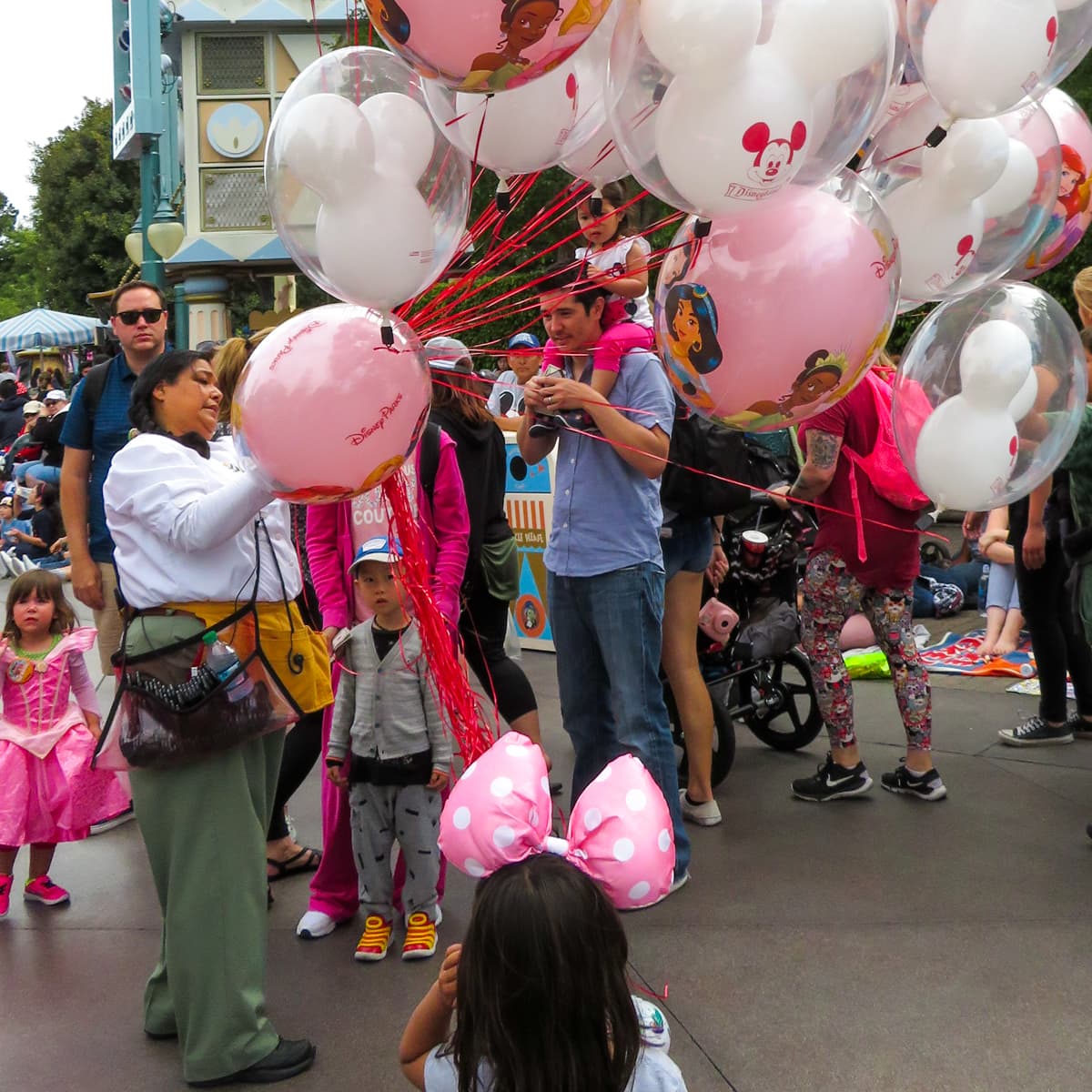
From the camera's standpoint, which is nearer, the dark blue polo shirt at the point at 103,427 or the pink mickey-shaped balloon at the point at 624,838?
the pink mickey-shaped balloon at the point at 624,838

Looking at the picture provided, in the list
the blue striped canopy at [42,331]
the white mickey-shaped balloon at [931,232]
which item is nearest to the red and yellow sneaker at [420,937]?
the white mickey-shaped balloon at [931,232]

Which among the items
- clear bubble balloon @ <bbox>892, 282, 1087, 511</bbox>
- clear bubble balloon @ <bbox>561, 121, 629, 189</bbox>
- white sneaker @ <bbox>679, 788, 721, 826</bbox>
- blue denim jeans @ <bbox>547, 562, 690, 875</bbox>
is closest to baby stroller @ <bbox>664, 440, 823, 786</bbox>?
white sneaker @ <bbox>679, 788, 721, 826</bbox>

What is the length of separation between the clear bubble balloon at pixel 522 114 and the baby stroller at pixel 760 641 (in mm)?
3106

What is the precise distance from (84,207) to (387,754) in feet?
129

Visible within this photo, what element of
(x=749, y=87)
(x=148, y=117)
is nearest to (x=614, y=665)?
(x=749, y=87)

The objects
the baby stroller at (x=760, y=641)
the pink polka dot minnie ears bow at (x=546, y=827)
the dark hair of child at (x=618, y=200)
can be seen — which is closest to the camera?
the pink polka dot minnie ears bow at (x=546, y=827)

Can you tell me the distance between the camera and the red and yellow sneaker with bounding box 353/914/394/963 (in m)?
3.68

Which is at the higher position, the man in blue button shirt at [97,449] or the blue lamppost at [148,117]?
the blue lamppost at [148,117]

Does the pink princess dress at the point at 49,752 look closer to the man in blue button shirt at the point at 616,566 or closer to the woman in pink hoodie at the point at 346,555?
the woman in pink hoodie at the point at 346,555

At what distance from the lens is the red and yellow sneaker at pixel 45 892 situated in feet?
14.0

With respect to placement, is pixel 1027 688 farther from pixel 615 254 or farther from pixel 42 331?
pixel 42 331

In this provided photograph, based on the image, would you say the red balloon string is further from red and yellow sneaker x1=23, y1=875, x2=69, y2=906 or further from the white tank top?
red and yellow sneaker x1=23, y1=875, x2=69, y2=906

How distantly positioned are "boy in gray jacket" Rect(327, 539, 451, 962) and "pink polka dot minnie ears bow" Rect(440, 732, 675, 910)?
1636mm

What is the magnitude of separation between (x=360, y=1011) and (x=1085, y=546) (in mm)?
2926
